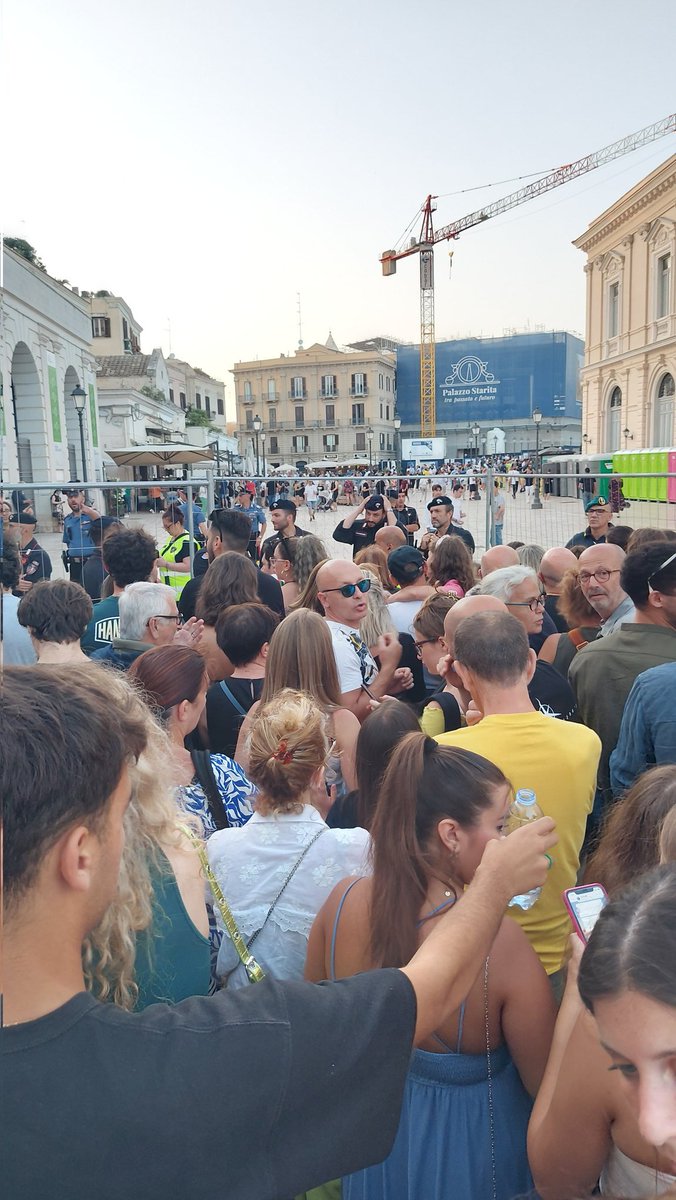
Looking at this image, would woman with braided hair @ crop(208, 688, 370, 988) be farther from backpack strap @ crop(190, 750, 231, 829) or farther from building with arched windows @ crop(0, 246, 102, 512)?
building with arched windows @ crop(0, 246, 102, 512)

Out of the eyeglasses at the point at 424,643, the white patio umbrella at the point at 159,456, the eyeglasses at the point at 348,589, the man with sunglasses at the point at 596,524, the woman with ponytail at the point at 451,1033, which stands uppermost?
the white patio umbrella at the point at 159,456

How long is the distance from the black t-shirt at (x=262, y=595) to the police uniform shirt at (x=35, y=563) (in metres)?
1.48

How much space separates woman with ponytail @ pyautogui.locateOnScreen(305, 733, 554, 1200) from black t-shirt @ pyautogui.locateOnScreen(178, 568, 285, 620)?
11.2ft

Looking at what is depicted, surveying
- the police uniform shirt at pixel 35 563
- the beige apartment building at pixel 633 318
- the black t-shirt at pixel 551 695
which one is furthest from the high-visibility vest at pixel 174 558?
the beige apartment building at pixel 633 318

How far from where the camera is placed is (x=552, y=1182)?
139 cm

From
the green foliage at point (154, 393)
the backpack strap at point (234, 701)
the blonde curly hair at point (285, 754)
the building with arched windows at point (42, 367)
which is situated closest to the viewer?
the blonde curly hair at point (285, 754)

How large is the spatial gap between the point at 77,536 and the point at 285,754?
17.9ft

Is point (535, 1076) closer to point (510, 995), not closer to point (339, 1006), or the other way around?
point (510, 995)

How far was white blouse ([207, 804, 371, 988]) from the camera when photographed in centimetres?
202

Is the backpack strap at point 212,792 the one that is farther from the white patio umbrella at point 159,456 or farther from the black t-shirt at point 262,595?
the white patio umbrella at point 159,456

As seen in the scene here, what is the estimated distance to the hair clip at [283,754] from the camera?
7.15 feet

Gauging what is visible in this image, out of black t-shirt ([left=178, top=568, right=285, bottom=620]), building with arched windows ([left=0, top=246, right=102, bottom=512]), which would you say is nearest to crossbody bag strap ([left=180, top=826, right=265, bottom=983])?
black t-shirt ([left=178, top=568, right=285, bottom=620])

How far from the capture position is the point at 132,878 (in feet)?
4.66

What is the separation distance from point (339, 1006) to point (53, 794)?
47 cm
